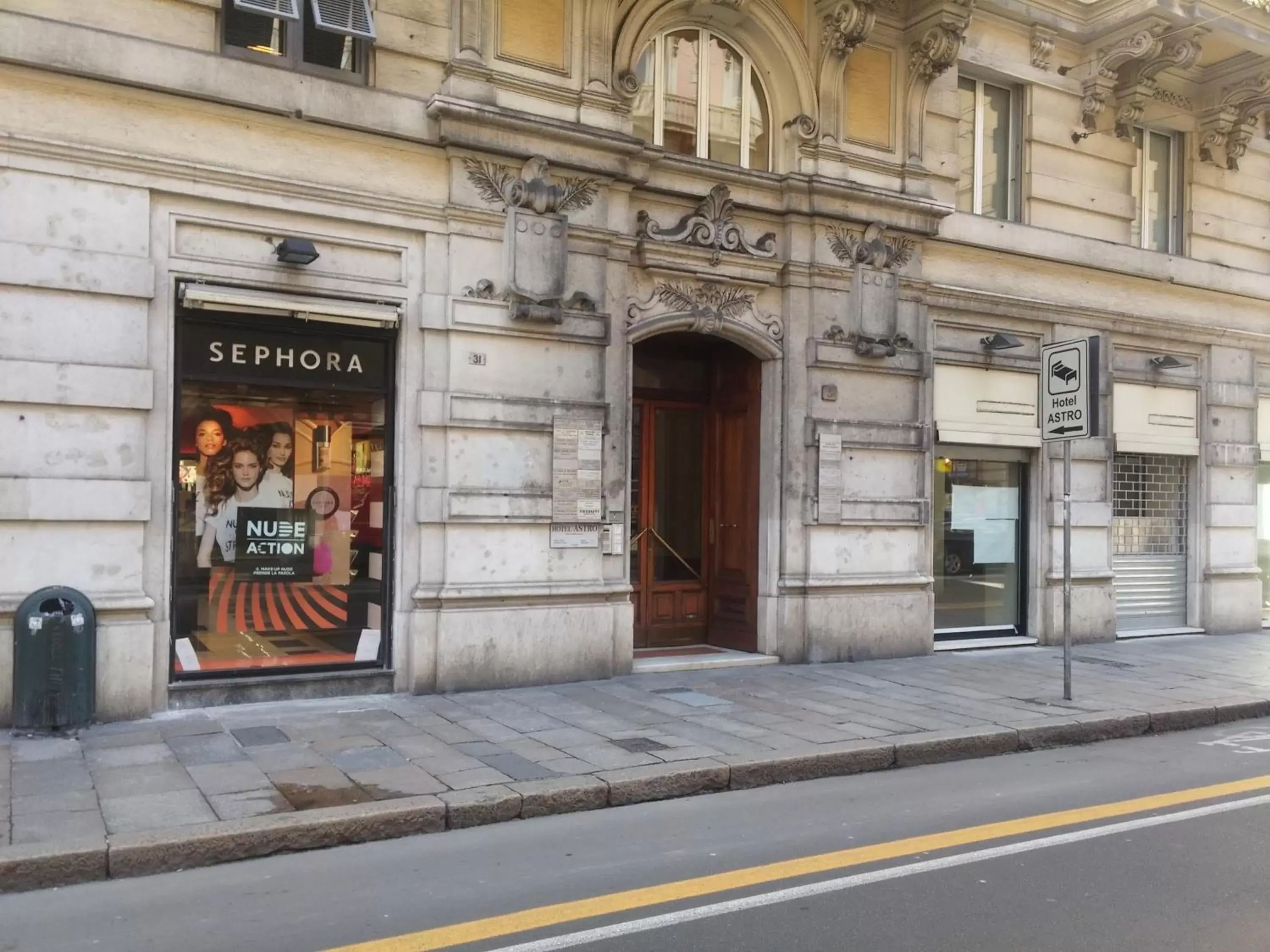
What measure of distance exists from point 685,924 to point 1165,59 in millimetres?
13177

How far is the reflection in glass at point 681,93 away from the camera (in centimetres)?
1131

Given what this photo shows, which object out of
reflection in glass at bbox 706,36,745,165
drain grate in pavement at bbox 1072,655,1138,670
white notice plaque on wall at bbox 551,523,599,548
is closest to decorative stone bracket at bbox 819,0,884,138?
reflection in glass at bbox 706,36,745,165

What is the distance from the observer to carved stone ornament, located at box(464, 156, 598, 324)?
9.67 metres

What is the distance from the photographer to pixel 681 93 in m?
11.4

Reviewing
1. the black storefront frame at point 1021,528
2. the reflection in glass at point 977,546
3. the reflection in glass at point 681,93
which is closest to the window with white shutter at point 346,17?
the reflection in glass at point 681,93

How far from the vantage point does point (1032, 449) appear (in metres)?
13.5

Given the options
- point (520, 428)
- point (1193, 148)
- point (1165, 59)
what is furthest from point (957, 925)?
point (1193, 148)

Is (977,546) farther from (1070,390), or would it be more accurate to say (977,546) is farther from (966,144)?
(966,144)

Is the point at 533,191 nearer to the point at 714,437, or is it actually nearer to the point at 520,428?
the point at 520,428

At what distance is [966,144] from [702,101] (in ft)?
12.3

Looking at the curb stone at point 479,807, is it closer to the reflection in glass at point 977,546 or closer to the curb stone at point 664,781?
the curb stone at point 664,781

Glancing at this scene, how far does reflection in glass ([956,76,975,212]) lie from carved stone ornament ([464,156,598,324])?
5651 mm

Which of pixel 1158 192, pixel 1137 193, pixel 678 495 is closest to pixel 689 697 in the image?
pixel 678 495

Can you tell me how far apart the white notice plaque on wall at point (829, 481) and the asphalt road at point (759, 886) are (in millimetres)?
4900
